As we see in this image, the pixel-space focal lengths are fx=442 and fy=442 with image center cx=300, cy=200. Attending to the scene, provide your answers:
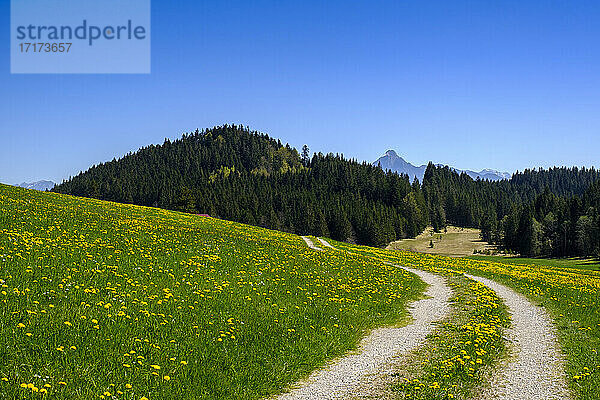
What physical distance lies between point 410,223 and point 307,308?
17327 centimetres

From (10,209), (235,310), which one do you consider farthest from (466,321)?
(10,209)

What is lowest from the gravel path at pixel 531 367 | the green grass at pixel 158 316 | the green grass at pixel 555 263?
the green grass at pixel 555 263

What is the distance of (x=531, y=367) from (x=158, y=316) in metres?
10.8

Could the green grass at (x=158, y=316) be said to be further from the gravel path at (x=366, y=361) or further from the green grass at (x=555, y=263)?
the green grass at (x=555, y=263)

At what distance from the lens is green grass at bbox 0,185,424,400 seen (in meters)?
9.38

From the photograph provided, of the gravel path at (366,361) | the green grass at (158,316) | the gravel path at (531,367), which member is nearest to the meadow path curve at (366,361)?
the gravel path at (366,361)

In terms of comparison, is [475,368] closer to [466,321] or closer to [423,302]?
[466,321]

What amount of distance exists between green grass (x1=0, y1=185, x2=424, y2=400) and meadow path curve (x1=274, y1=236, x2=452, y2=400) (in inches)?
18.5

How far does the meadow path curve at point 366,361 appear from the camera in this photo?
10.4 m

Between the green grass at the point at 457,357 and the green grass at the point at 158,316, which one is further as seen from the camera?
the green grass at the point at 457,357

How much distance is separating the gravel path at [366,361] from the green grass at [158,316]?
50cm

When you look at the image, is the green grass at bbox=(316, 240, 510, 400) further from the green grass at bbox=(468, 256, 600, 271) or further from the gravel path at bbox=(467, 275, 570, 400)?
the green grass at bbox=(468, 256, 600, 271)

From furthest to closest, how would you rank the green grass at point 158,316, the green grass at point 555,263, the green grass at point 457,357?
the green grass at point 555,263 → the green grass at point 457,357 → the green grass at point 158,316

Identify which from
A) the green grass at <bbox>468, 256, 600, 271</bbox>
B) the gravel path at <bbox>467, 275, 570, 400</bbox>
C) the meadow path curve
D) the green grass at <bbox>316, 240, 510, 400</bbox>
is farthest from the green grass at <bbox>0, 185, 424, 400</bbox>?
the green grass at <bbox>468, 256, 600, 271</bbox>
